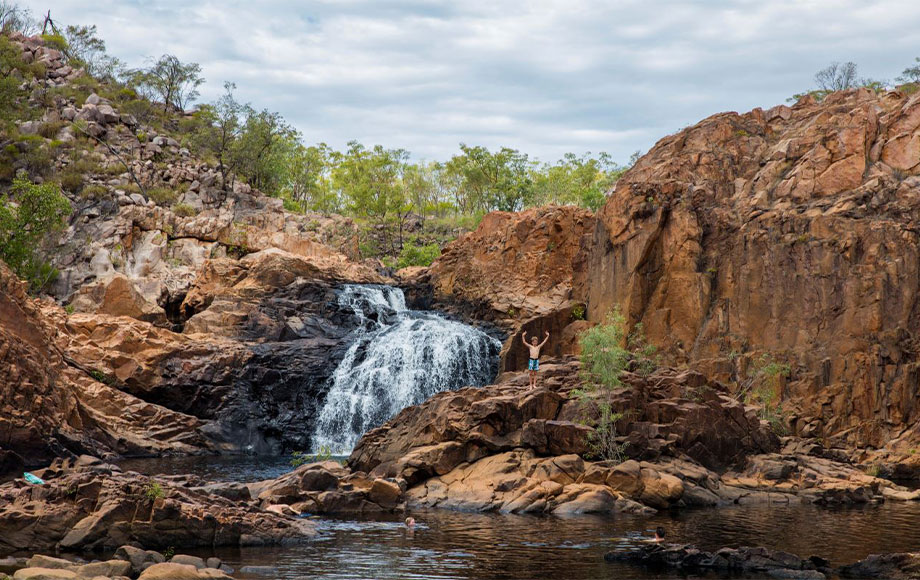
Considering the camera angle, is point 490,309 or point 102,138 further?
point 102,138

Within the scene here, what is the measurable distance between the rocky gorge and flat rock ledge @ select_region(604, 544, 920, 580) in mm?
8319

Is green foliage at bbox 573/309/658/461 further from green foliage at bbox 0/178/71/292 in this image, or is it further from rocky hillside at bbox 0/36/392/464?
green foliage at bbox 0/178/71/292

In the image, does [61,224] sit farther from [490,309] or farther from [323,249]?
[490,309]

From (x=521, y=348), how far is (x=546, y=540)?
27388 millimetres

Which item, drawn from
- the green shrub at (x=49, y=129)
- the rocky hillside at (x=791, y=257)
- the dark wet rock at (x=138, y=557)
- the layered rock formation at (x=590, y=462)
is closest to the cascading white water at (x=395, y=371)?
the rocky hillside at (x=791, y=257)

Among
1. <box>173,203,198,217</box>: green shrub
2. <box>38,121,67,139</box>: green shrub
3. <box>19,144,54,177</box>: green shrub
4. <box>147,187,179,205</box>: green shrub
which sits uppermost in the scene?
<box>38,121,67,139</box>: green shrub

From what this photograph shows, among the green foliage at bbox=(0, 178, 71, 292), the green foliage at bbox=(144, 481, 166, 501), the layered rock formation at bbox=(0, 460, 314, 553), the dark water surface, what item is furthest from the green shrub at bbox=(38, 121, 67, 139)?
the green foliage at bbox=(144, 481, 166, 501)

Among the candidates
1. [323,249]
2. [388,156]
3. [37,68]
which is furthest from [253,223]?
[37,68]

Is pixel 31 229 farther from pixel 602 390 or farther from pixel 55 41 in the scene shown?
pixel 55 41

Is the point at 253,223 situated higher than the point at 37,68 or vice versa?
the point at 37,68

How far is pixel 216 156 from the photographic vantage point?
303 feet

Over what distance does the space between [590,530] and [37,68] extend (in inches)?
3600

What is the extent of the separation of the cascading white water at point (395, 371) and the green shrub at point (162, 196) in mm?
28489

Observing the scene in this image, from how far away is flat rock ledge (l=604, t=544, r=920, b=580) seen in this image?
2089 cm
